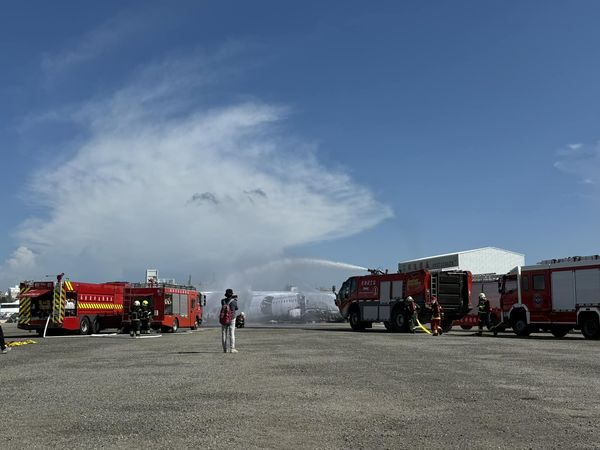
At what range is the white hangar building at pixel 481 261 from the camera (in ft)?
234

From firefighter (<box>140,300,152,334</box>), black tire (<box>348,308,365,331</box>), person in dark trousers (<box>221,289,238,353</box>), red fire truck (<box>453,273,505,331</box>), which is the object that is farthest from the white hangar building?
person in dark trousers (<box>221,289,238,353</box>)

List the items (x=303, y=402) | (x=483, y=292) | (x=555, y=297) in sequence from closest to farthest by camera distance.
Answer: (x=303, y=402), (x=555, y=297), (x=483, y=292)

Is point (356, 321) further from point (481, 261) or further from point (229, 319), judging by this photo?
point (481, 261)

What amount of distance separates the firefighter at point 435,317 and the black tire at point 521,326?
327 cm

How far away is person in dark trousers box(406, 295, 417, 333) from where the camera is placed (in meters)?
29.5

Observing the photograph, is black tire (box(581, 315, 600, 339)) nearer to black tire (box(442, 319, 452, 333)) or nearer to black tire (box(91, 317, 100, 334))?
black tire (box(442, 319, 452, 333))

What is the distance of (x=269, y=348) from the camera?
64.0ft

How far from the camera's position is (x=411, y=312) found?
97.8ft

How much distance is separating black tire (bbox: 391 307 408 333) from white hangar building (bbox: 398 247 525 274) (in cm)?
4022

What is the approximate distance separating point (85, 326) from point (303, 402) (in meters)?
24.9

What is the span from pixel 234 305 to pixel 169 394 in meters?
7.85

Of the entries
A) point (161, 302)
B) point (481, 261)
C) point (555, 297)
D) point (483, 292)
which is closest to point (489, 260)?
point (481, 261)

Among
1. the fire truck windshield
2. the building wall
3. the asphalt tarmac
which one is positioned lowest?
the asphalt tarmac

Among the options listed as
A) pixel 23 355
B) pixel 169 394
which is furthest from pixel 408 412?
pixel 23 355
